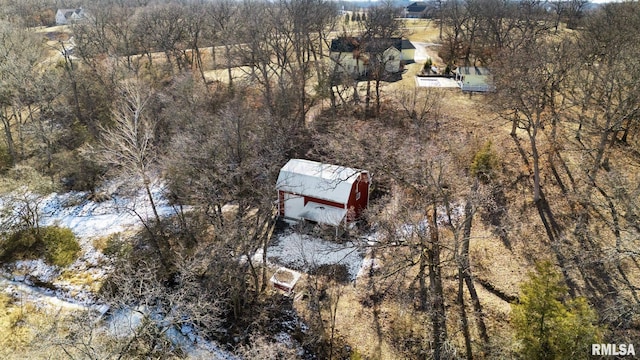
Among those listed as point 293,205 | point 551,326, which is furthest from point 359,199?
point 551,326

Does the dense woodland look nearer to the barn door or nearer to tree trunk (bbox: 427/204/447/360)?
tree trunk (bbox: 427/204/447/360)

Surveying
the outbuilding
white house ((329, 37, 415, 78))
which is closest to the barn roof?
the outbuilding

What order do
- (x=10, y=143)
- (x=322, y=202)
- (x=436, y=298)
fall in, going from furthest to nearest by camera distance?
(x=10, y=143), (x=322, y=202), (x=436, y=298)

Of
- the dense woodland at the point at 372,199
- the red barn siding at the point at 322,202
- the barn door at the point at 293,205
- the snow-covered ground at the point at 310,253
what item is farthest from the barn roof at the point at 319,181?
the snow-covered ground at the point at 310,253

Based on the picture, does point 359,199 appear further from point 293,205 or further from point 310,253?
point 310,253

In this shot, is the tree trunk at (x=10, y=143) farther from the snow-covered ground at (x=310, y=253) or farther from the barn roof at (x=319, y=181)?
the snow-covered ground at (x=310, y=253)

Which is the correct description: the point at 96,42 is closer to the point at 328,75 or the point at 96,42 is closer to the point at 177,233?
the point at 328,75

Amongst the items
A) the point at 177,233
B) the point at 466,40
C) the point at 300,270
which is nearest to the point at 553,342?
the point at 300,270
